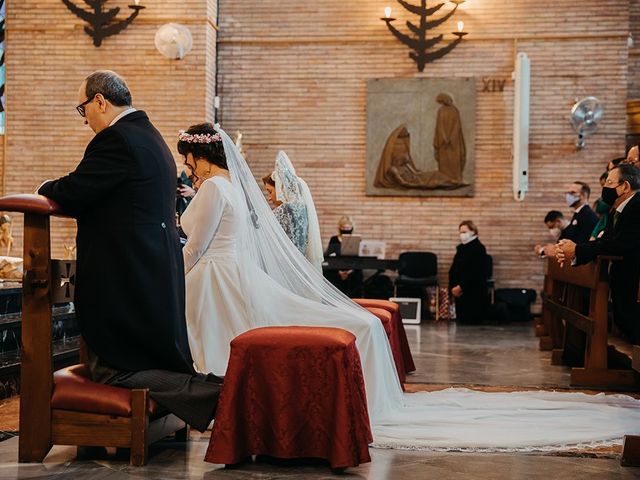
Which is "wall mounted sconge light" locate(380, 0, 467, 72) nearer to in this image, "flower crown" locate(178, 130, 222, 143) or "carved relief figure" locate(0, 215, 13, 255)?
"carved relief figure" locate(0, 215, 13, 255)

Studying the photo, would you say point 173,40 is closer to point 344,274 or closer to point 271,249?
point 344,274

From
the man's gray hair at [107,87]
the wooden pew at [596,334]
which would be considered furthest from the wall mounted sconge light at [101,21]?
the man's gray hair at [107,87]

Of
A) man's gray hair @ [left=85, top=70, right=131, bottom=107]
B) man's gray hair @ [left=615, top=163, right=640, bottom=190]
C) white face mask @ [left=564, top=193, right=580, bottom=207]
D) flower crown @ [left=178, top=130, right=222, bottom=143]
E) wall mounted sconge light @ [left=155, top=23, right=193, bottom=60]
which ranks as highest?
wall mounted sconge light @ [left=155, top=23, right=193, bottom=60]

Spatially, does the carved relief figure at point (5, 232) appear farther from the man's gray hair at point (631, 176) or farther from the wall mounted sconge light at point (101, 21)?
the man's gray hair at point (631, 176)

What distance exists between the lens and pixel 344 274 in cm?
1302

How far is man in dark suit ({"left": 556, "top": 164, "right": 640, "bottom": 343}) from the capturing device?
695 centimetres

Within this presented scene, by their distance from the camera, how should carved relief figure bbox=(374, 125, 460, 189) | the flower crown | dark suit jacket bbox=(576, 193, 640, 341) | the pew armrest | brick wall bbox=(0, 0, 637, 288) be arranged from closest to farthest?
the pew armrest, the flower crown, dark suit jacket bbox=(576, 193, 640, 341), brick wall bbox=(0, 0, 637, 288), carved relief figure bbox=(374, 125, 460, 189)

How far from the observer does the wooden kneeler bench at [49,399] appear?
14.2 ft

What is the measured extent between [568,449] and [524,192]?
8653 millimetres

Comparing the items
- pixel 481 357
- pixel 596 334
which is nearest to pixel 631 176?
pixel 596 334

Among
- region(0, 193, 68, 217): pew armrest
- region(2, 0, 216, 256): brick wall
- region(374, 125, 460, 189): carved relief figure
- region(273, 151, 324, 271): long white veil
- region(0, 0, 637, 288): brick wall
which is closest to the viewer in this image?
region(0, 193, 68, 217): pew armrest

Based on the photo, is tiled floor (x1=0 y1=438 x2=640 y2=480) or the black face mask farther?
the black face mask

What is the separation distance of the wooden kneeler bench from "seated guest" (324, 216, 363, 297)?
8.51 metres

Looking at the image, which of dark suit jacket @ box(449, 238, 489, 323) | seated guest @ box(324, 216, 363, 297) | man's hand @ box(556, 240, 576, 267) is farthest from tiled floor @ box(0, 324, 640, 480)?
dark suit jacket @ box(449, 238, 489, 323)
